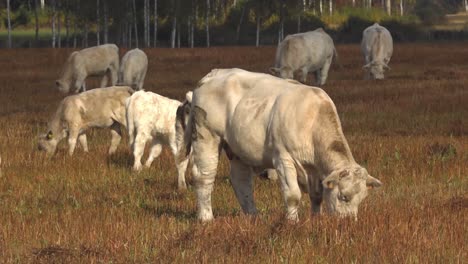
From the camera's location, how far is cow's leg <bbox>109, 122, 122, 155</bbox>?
16953 mm

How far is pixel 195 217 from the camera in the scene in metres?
10.6

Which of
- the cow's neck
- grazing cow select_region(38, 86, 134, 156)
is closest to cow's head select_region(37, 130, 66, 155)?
grazing cow select_region(38, 86, 134, 156)

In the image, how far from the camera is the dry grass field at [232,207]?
7.77 meters

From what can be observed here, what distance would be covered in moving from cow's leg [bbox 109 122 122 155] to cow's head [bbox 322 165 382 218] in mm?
8530

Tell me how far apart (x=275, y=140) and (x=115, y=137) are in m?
8.60

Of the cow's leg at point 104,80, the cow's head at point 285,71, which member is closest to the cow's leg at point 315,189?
the cow's head at point 285,71

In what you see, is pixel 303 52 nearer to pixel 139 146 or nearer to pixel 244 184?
pixel 139 146

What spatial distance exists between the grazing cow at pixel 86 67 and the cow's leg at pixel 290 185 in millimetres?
23171

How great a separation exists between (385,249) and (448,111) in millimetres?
15912

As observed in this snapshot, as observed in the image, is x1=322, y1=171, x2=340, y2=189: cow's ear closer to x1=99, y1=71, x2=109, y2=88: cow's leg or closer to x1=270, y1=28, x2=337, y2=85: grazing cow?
x1=270, y1=28, x2=337, y2=85: grazing cow

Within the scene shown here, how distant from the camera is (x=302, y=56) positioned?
105ft

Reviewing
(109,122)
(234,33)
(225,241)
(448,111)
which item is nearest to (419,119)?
(448,111)

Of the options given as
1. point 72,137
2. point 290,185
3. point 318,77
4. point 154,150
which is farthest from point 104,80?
point 290,185

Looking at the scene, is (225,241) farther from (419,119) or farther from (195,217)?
(419,119)
